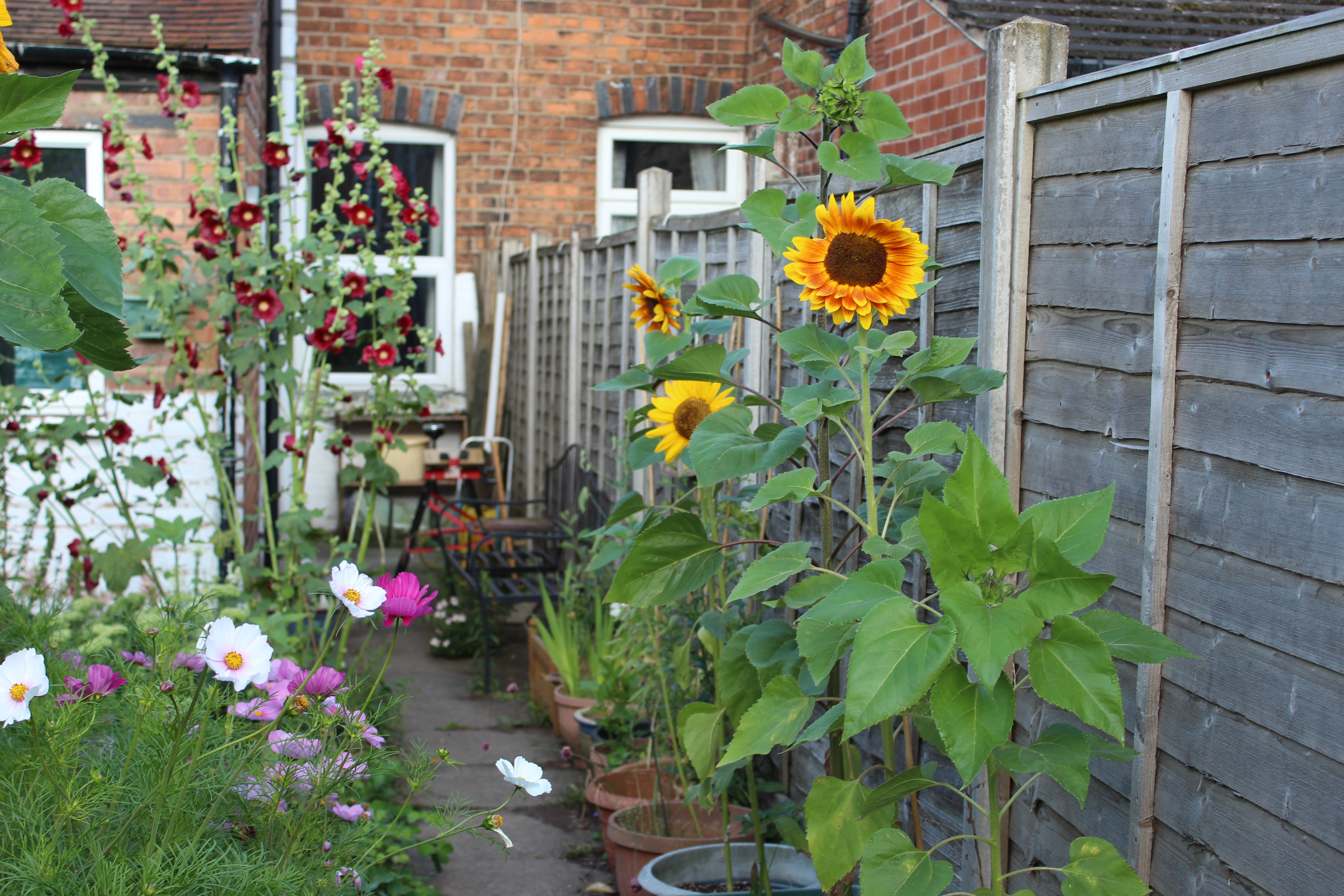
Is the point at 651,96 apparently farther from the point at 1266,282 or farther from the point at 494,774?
the point at 1266,282

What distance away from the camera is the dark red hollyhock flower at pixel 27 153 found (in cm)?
323

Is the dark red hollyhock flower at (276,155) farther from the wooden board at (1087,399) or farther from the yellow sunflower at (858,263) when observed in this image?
the wooden board at (1087,399)

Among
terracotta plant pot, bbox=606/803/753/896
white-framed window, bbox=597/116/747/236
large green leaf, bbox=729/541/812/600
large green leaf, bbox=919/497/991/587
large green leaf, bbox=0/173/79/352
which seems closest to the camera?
large green leaf, bbox=0/173/79/352

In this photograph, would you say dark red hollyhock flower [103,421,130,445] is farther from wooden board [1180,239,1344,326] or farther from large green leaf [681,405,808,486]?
wooden board [1180,239,1344,326]

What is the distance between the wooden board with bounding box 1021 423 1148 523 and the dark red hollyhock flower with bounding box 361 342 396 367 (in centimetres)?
228

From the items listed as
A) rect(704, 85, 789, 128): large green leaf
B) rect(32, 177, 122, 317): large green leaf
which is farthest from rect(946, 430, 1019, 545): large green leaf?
rect(32, 177, 122, 317): large green leaf

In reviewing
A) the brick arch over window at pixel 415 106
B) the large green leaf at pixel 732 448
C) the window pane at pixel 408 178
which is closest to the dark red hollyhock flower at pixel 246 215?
the large green leaf at pixel 732 448

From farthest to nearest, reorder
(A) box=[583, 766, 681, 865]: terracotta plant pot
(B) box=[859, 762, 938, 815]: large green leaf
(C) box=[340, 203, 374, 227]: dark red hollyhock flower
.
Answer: (C) box=[340, 203, 374, 227]: dark red hollyhock flower → (A) box=[583, 766, 681, 865]: terracotta plant pot → (B) box=[859, 762, 938, 815]: large green leaf

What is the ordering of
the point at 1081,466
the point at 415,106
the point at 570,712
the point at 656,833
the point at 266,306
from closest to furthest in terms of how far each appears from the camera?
the point at 1081,466
the point at 656,833
the point at 266,306
the point at 570,712
the point at 415,106

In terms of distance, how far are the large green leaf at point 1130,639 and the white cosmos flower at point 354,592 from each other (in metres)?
0.80

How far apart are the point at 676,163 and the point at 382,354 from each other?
4.76 m

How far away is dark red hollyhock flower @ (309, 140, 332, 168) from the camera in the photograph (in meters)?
3.48

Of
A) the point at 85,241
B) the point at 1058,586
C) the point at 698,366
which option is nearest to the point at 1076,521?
the point at 1058,586

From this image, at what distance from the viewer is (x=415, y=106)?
7.38 metres
